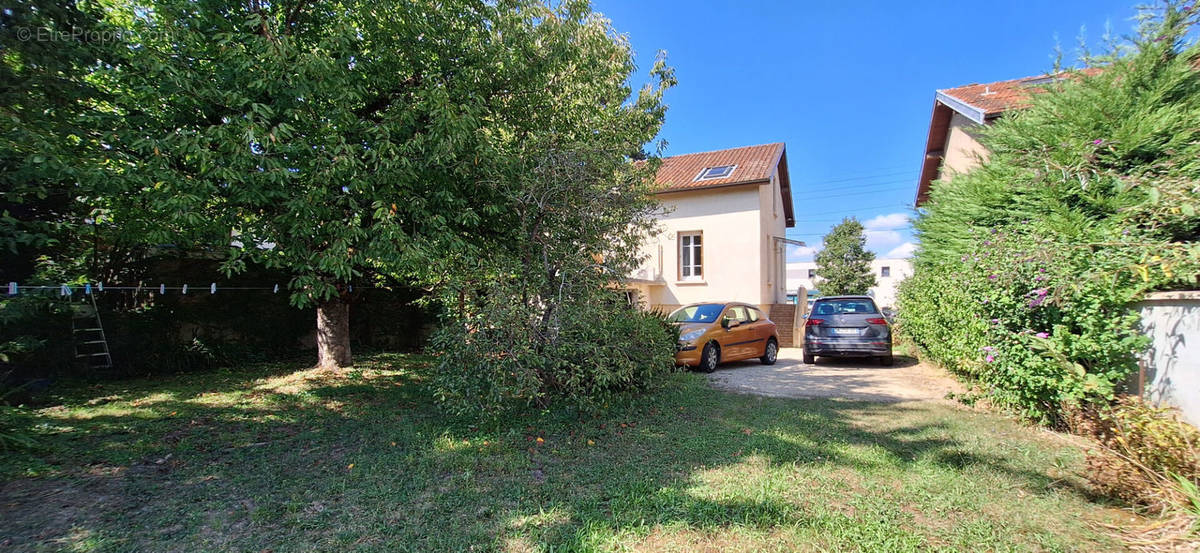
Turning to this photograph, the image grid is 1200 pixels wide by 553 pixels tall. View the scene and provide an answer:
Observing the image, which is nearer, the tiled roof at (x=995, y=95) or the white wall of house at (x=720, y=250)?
the tiled roof at (x=995, y=95)

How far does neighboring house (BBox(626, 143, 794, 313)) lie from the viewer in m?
17.0

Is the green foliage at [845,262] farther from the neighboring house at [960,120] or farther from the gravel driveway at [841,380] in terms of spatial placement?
the gravel driveway at [841,380]

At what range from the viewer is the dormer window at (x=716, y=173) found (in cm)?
1807

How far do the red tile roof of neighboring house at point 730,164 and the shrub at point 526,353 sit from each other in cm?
1139

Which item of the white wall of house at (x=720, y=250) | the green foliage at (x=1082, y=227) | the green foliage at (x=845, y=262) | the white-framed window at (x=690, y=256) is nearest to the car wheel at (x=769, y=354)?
the green foliage at (x=1082, y=227)

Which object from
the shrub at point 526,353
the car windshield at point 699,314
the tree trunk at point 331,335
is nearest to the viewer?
the shrub at point 526,353

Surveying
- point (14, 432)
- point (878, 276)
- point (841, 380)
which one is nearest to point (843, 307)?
point (841, 380)

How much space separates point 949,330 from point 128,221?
11243 millimetres

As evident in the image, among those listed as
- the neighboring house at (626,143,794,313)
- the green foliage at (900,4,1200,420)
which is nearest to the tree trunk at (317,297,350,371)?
the green foliage at (900,4,1200,420)

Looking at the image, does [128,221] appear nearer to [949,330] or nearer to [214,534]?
[214,534]

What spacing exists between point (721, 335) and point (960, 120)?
9296mm

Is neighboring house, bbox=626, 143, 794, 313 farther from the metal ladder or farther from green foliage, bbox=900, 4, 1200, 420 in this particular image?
the metal ladder

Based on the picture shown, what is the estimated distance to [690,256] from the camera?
18.2 meters

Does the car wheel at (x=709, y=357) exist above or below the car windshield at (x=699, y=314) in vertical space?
below
